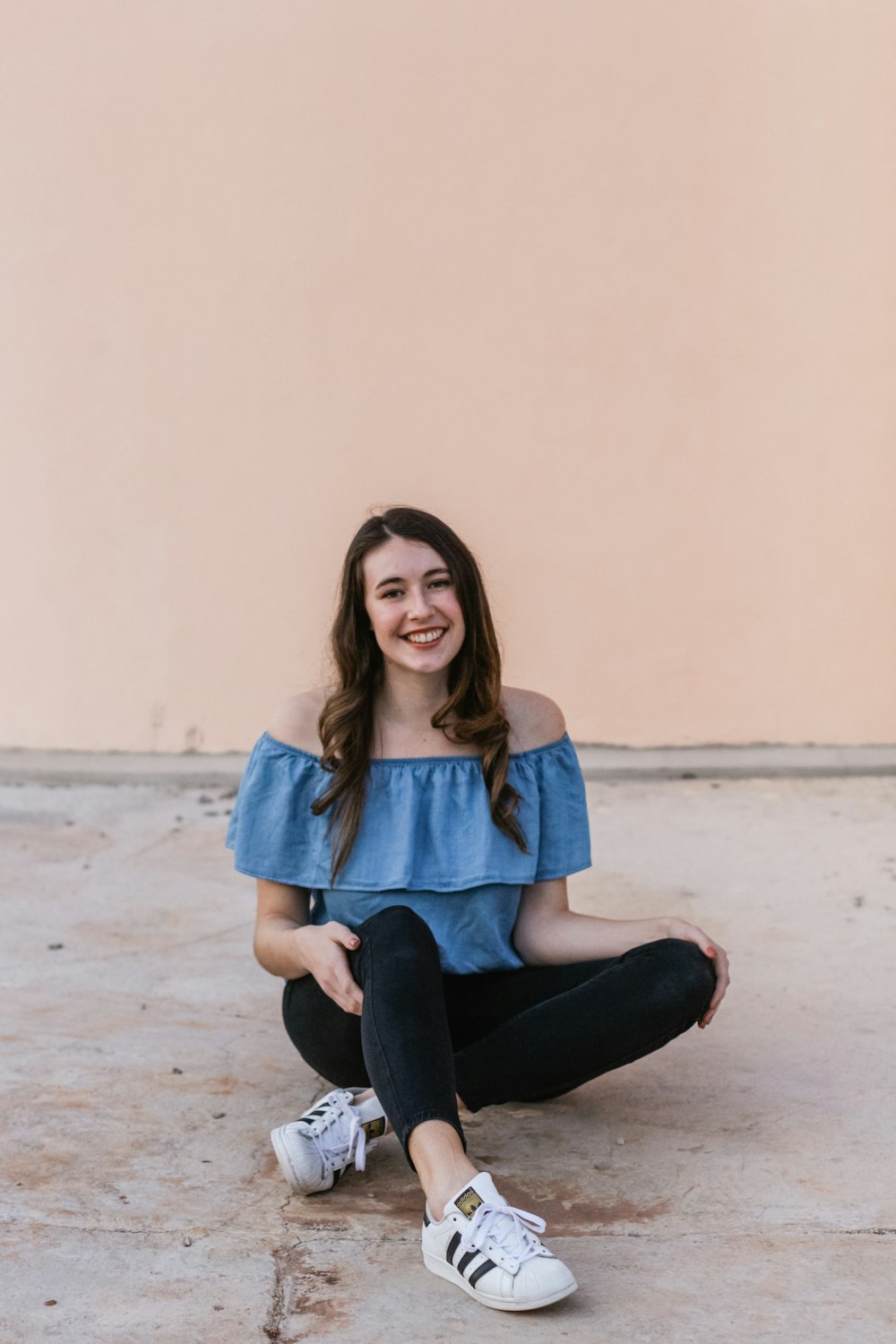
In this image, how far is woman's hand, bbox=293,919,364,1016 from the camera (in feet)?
6.42

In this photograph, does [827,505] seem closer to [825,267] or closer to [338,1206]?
[825,267]

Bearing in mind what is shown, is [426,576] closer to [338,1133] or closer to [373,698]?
[373,698]

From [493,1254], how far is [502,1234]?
2 cm

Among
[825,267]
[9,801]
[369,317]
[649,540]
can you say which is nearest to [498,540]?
[649,540]

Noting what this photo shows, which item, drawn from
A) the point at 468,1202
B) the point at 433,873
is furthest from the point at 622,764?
the point at 468,1202

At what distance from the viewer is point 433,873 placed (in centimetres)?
219

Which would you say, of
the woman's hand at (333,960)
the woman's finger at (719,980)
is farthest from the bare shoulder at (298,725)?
the woman's finger at (719,980)

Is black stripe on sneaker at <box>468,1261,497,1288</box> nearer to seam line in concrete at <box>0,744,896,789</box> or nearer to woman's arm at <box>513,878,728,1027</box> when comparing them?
woman's arm at <box>513,878,728,1027</box>

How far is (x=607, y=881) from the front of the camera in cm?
363

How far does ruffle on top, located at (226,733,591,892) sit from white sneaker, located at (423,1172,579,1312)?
525 mm

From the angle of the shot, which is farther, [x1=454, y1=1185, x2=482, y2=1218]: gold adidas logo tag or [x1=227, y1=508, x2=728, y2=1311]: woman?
[x1=227, y1=508, x2=728, y2=1311]: woman

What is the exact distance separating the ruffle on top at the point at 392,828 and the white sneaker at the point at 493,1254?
53 centimetres

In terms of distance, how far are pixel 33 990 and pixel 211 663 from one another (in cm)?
219

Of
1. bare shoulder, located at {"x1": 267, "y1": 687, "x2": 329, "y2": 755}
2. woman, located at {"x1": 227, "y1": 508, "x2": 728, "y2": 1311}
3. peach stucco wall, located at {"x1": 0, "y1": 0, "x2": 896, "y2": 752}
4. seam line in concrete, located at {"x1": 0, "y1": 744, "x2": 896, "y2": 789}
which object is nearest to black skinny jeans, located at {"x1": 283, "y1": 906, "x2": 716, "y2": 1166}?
woman, located at {"x1": 227, "y1": 508, "x2": 728, "y2": 1311}
